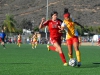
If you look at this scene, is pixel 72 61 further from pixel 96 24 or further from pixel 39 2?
pixel 39 2

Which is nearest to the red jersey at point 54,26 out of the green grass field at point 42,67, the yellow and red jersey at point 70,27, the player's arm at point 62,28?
the yellow and red jersey at point 70,27

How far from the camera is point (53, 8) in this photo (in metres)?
164

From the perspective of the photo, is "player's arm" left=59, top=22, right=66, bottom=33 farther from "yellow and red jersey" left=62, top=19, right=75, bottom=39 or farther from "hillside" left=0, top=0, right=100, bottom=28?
"hillside" left=0, top=0, right=100, bottom=28

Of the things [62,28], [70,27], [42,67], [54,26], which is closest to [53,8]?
[54,26]

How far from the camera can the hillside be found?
15800 cm

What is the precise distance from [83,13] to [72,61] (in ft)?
496

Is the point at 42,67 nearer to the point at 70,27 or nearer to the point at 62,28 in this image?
the point at 62,28

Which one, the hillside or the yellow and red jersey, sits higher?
the hillside

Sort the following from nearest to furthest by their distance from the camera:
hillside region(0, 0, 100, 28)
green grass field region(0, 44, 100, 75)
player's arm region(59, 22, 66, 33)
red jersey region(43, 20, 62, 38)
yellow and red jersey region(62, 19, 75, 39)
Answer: green grass field region(0, 44, 100, 75) < player's arm region(59, 22, 66, 33) < yellow and red jersey region(62, 19, 75, 39) < red jersey region(43, 20, 62, 38) < hillside region(0, 0, 100, 28)

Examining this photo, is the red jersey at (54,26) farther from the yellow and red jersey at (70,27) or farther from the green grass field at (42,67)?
the green grass field at (42,67)

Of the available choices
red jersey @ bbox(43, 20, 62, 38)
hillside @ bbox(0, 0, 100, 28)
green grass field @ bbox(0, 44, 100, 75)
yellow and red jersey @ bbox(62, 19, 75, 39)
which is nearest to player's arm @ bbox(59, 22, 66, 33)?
yellow and red jersey @ bbox(62, 19, 75, 39)

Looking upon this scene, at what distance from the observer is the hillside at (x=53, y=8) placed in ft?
518

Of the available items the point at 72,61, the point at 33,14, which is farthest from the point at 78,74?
the point at 33,14

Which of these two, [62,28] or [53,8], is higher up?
[53,8]
